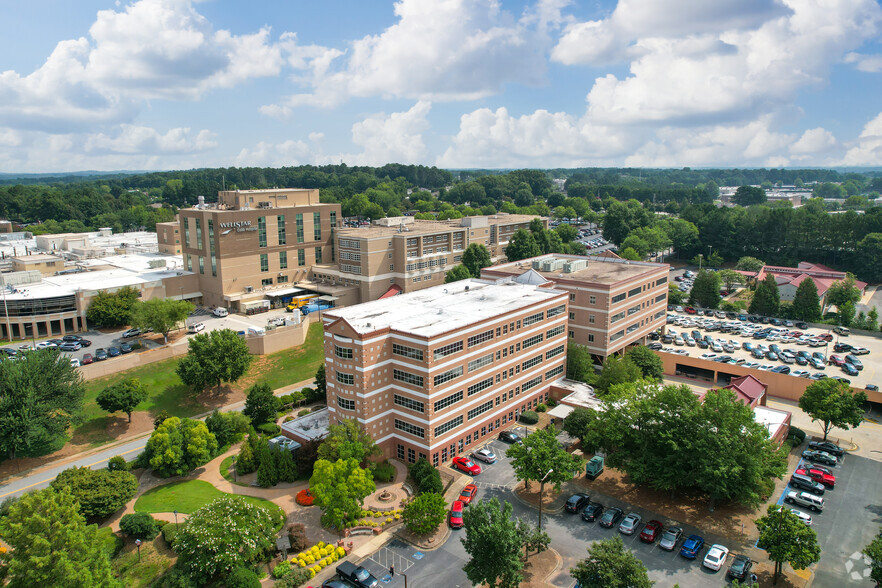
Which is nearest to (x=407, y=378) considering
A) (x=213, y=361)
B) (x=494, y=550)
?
(x=494, y=550)

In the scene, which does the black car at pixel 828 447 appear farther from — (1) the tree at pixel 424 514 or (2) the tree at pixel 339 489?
(2) the tree at pixel 339 489

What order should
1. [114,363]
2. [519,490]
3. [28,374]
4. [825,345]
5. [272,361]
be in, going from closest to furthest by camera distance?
[519,490], [28,374], [114,363], [272,361], [825,345]

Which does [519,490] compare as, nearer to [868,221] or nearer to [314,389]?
[314,389]

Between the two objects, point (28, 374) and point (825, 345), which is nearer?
point (28, 374)

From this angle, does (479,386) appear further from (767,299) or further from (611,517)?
(767,299)

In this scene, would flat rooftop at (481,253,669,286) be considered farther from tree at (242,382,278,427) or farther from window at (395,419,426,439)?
tree at (242,382,278,427)

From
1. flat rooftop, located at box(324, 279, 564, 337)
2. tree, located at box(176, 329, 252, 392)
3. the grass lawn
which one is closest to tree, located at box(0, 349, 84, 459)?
tree, located at box(176, 329, 252, 392)

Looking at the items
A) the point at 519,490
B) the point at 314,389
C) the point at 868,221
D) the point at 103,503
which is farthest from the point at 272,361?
the point at 868,221

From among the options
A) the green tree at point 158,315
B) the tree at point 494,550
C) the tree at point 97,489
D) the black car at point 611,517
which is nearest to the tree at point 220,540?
the tree at point 97,489
